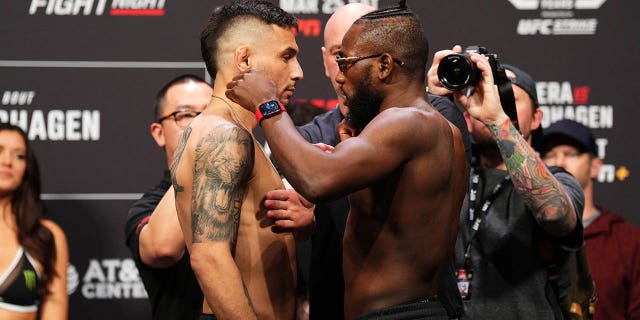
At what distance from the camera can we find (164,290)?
2.93 metres

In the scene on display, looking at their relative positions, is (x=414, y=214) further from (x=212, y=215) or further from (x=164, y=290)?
(x=164, y=290)

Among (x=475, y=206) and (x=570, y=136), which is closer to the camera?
(x=475, y=206)

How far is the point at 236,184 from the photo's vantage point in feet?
7.01

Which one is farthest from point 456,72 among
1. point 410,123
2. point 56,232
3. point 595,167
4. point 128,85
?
point 56,232

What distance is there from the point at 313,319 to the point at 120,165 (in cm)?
165

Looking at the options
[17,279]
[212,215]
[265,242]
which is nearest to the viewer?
[212,215]

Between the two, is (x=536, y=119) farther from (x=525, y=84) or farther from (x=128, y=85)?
(x=128, y=85)

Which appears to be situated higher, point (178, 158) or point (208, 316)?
point (178, 158)

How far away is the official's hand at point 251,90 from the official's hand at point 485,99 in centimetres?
92

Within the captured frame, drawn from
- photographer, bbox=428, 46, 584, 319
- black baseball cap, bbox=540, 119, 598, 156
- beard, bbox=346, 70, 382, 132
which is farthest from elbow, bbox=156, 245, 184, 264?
black baseball cap, bbox=540, 119, 598, 156

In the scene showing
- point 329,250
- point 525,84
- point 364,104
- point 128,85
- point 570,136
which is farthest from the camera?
point 128,85

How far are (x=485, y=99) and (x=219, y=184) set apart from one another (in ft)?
3.74

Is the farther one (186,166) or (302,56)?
(302,56)

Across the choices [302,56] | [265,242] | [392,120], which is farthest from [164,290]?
[302,56]
